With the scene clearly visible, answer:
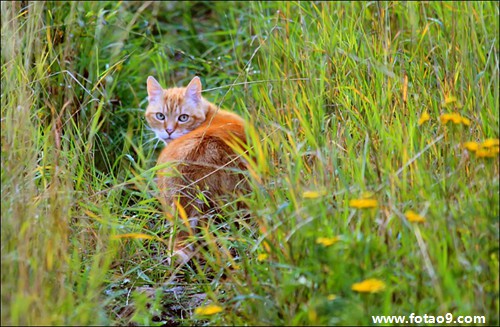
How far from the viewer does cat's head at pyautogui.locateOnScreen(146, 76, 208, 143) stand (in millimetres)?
4648

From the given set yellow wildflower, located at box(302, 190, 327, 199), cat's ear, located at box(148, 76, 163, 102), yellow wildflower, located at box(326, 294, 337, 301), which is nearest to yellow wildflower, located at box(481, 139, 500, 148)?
yellow wildflower, located at box(302, 190, 327, 199)

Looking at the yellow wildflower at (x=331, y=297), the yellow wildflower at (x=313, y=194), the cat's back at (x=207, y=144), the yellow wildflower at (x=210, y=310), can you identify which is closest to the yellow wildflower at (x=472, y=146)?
the yellow wildflower at (x=313, y=194)

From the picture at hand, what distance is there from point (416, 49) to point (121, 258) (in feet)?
6.02

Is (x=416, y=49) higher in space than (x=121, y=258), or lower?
higher

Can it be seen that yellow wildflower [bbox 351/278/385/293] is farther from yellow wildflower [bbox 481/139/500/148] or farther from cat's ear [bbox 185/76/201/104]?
cat's ear [bbox 185/76/201/104]

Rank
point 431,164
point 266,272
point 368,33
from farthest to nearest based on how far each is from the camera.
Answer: point 368,33
point 431,164
point 266,272

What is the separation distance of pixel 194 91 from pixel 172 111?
0.19 metres

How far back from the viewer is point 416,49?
4.12 meters

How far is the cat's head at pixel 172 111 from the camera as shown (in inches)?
183

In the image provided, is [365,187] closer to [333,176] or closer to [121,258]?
[333,176]

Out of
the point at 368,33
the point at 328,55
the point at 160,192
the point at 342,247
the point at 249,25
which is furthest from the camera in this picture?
the point at 249,25

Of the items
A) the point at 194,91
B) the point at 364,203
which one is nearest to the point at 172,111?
the point at 194,91

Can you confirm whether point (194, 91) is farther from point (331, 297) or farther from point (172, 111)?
point (331, 297)

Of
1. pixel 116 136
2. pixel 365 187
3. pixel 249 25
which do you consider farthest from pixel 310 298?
pixel 249 25
